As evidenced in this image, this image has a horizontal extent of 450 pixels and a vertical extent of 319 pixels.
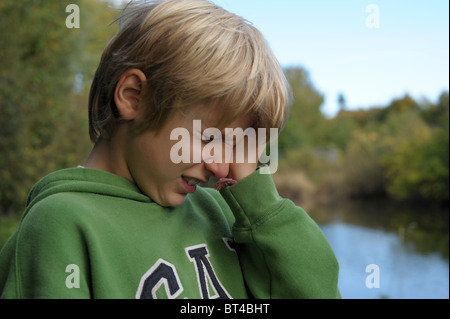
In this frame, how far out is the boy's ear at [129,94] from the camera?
47.1 inches

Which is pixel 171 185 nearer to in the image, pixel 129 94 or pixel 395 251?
pixel 129 94

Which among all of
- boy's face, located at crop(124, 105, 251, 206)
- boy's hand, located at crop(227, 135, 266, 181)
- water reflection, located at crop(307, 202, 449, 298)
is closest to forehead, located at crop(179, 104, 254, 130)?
boy's face, located at crop(124, 105, 251, 206)

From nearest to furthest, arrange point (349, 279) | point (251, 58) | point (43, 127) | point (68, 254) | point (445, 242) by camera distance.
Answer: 1. point (68, 254)
2. point (251, 58)
3. point (349, 279)
4. point (445, 242)
5. point (43, 127)

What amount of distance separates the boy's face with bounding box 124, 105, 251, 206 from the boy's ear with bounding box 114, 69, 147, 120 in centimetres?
7

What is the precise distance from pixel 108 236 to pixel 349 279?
576cm

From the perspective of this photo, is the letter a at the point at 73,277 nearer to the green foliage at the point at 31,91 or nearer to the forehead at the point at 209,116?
the forehead at the point at 209,116

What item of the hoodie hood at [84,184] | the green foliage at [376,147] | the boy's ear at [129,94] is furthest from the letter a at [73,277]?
the green foliage at [376,147]

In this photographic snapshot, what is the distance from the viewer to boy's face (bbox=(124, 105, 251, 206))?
1.17 metres

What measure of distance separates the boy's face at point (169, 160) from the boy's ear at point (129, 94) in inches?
2.7

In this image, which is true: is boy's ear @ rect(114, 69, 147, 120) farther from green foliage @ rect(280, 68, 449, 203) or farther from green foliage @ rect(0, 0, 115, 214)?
green foliage @ rect(280, 68, 449, 203)

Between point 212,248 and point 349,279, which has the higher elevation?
point 212,248
